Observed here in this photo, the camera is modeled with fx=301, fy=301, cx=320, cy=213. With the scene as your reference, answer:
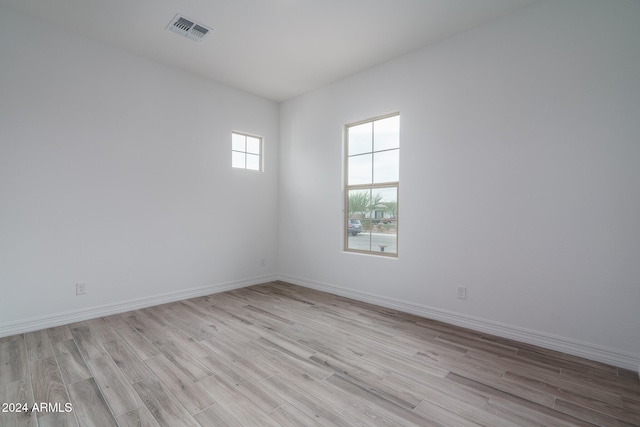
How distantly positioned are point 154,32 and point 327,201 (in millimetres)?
2872

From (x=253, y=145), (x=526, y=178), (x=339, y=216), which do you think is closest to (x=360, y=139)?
(x=339, y=216)

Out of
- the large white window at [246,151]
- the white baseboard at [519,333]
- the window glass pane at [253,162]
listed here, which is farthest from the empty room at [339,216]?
the window glass pane at [253,162]

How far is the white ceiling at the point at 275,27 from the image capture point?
2789 mm

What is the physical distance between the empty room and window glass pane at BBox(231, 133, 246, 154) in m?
0.15

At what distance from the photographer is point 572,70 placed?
2.56m

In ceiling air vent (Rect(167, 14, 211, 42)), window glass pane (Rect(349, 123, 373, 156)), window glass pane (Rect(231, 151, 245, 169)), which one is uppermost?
ceiling air vent (Rect(167, 14, 211, 42))

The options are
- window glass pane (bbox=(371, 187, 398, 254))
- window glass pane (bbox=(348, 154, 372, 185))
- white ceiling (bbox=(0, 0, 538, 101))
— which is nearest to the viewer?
white ceiling (bbox=(0, 0, 538, 101))

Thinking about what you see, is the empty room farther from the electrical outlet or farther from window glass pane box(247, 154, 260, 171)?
window glass pane box(247, 154, 260, 171)

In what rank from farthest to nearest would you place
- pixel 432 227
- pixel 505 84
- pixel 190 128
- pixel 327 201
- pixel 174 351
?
pixel 327 201
pixel 190 128
pixel 432 227
pixel 505 84
pixel 174 351

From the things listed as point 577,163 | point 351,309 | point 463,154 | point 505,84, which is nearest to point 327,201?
point 351,309

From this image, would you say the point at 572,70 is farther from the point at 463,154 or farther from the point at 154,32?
the point at 154,32

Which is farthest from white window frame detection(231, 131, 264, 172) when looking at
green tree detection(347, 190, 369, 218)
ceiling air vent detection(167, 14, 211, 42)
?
green tree detection(347, 190, 369, 218)

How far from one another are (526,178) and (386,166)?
1.55 metres

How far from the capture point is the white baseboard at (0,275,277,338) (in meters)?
2.88
